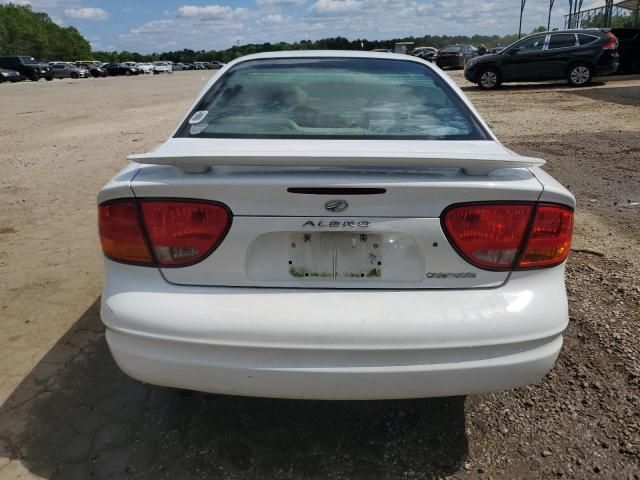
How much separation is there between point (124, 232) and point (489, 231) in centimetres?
137

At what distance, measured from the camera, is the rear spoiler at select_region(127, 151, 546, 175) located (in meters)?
1.89

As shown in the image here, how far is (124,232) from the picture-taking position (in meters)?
2.02

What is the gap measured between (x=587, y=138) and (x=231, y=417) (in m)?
8.83

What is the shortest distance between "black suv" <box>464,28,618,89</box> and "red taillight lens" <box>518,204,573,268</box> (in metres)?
17.8

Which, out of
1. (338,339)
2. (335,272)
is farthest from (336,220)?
(338,339)

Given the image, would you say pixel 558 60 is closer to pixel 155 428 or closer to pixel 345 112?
pixel 345 112

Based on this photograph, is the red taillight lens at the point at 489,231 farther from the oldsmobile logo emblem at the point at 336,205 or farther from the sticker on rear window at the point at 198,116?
the sticker on rear window at the point at 198,116

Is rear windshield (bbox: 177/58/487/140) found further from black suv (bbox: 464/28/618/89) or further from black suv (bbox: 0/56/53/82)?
black suv (bbox: 0/56/53/82)

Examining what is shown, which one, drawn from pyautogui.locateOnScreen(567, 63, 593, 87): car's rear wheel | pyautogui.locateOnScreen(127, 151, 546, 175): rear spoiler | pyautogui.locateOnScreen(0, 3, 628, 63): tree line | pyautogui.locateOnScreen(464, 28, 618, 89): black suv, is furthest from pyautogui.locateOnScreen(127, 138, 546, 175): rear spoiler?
pyautogui.locateOnScreen(0, 3, 628, 63): tree line

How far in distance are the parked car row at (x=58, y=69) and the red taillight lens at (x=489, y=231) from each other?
49.3 meters

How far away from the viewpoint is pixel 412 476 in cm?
219

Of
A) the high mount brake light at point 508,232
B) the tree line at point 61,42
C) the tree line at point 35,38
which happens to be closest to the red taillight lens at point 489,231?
the high mount brake light at point 508,232

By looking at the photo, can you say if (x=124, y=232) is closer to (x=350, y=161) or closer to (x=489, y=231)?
(x=350, y=161)

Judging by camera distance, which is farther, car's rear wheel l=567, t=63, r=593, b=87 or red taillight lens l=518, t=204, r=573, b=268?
car's rear wheel l=567, t=63, r=593, b=87
